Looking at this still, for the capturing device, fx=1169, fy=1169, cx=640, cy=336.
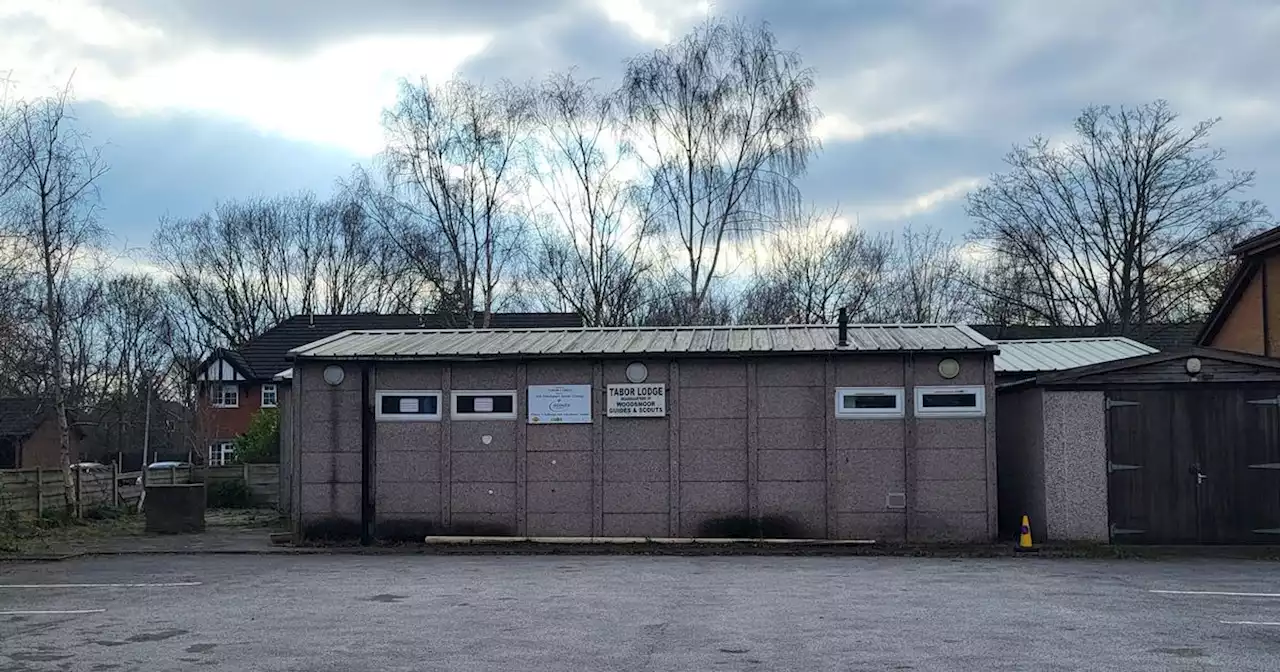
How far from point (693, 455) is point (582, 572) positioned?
442 centimetres

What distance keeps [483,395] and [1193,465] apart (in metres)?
11.3

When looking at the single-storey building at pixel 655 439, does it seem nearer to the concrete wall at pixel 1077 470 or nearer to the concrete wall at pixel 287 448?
the concrete wall at pixel 287 448

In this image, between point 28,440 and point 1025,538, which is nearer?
point 1025,538

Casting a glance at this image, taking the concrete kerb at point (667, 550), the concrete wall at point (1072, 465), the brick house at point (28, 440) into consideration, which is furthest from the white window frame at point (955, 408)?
the brick house at point (28, 440)

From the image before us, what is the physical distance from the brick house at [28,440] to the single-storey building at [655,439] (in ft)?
80.8

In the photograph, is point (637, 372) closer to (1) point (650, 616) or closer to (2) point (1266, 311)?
(1) point (650, 616)

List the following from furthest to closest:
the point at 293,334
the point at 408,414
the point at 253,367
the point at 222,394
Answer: the point at 222,394, the point at 293,334, the point at 253,367, the point at 408,414

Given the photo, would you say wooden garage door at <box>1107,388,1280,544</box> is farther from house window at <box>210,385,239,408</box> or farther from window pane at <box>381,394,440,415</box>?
house window at <box>210,385,239,408</box>

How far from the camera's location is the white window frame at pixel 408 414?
64.7 feet

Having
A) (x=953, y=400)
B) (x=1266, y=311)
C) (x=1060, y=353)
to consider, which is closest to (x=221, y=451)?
(x=1060, y=353)

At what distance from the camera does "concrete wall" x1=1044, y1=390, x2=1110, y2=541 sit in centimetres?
1791

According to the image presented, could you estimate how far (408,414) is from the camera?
64.8 feet

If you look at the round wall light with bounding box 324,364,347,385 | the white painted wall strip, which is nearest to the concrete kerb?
the round wall light with bounding box 324,364,347,385

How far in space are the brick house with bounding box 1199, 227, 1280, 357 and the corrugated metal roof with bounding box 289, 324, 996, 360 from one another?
23.4 feet
